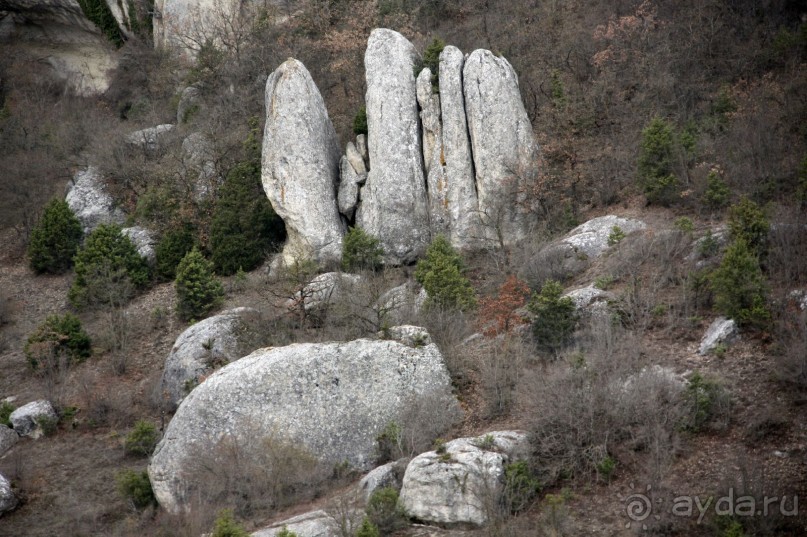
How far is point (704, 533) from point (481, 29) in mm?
25210

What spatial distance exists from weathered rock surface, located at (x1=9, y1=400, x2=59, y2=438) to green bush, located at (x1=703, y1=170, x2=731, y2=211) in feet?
56.3

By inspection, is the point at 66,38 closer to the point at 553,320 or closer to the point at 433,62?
the point at 433,62

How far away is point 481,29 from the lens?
112 ft

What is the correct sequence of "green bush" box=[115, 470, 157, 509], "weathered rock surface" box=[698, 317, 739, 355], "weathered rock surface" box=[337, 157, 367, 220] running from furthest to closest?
1. "weathered rock surface" box=[337, 157, 367, 220]
2. "green bush" box=[115, 470, 157, 509]
3. "weathered rock surface" box=[698, 317, 739, 355]

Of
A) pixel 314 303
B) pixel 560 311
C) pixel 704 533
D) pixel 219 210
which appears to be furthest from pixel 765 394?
pixel 219 210

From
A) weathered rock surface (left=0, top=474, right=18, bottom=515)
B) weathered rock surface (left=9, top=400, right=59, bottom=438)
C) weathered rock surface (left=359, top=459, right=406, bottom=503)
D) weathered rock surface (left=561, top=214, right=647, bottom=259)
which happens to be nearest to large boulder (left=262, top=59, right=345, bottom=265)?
weathered rock surface (left=561, top=214, right=647, bottom=259)

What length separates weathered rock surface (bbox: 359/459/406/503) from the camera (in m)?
15.0

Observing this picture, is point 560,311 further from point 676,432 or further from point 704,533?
point 704,533

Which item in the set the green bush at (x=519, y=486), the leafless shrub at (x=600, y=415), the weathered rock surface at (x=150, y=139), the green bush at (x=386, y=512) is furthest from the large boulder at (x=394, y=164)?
the green bush at (x=386, y=512)

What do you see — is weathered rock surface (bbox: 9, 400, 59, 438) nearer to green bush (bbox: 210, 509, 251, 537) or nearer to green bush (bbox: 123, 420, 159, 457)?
green bush (bbox: 123, 420, 159, 457)

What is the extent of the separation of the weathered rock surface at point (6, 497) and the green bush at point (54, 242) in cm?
1317

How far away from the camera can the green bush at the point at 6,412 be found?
21.6 metres

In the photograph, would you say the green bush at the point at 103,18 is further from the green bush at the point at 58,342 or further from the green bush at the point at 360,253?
the green bush at the point at 360,253

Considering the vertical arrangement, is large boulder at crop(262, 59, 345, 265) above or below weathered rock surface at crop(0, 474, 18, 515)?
above
